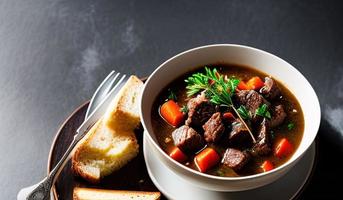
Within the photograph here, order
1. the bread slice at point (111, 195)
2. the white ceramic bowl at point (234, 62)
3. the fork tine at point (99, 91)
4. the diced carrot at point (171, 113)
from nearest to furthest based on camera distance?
the white ceramic bowl at point (234, 62) → the bread slice at point (111, 195) → the diced carrot at point (171, 113) → the fork tine at point (99, 91)

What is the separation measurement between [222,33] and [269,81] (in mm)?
1213

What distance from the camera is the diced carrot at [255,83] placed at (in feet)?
11.3

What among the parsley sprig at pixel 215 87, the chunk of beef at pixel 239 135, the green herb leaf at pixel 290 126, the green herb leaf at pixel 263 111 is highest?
the parsley sprig at pixel 215 87

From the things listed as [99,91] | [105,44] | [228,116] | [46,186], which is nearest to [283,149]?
[228,116]

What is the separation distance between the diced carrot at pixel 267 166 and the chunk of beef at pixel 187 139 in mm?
378

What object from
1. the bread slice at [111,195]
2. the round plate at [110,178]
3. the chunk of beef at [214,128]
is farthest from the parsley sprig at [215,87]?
the bread slice at [111,195]

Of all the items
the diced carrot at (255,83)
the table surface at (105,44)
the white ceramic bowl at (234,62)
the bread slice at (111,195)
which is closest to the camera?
the white ceramic bowl at (234,62)

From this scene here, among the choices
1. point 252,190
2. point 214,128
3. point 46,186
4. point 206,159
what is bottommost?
point 252,190

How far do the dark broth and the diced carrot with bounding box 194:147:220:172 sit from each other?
30 mm

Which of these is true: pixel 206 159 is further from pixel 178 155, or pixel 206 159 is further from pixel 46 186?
pixel 46 186

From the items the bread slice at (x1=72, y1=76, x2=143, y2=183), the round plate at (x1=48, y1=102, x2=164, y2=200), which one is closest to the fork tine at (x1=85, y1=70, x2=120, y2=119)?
the bread slice at (x1=72, y1=76, x2=143, y2=183)

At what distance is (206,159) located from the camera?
3096 millimetres

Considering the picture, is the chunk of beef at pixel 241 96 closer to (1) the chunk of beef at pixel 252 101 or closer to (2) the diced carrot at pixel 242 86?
(1) the chunk of beef at pixel 252 101

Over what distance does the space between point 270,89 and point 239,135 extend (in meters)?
0.41
